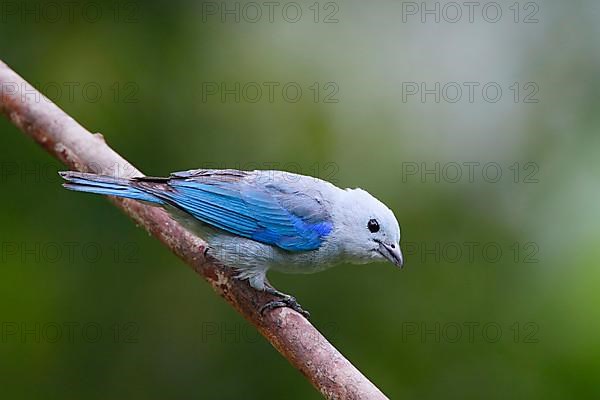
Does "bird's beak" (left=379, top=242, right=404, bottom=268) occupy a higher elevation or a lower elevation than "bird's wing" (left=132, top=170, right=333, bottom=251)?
lower

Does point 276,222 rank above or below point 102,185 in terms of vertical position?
below

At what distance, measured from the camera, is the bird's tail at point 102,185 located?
Result: 3.86 meters

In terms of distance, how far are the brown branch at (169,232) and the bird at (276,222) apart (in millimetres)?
95

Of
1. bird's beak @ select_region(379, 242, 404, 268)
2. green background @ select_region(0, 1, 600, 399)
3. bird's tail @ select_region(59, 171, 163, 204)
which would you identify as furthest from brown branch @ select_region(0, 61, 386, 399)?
green background @ select_region(0, 1, 600, 399)

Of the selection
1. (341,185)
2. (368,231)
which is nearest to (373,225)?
(368,231)

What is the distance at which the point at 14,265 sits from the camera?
18.0 ft

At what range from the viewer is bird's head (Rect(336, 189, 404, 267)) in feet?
13.8

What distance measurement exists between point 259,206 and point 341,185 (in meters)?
1.47

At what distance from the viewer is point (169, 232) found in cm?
441

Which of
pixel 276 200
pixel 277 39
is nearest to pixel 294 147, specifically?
pixel 277 39

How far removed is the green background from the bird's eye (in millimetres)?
1269

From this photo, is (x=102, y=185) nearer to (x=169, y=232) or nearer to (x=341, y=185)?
(x=169, y=232)

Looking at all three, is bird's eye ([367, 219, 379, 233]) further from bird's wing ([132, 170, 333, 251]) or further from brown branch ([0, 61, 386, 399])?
brown branch ([0, 61, 386, 399])

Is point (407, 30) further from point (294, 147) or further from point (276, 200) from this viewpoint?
point (276, 200)
